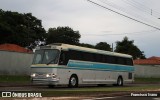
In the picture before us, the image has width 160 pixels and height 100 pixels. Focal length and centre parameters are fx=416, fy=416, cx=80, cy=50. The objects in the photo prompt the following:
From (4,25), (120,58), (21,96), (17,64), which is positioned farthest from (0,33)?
(21,96)

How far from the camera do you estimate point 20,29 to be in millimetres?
95188

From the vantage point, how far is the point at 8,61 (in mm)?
42781

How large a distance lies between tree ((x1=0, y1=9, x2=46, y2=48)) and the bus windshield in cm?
6067

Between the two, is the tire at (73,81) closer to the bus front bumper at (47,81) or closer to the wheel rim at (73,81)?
the wheel rim at (73,81)

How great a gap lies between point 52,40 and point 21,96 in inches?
3520

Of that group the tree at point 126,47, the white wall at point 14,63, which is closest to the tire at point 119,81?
the white wall at point 14,63

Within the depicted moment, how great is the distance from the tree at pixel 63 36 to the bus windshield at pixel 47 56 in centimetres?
7720

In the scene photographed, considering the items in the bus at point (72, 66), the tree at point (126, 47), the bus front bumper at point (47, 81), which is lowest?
the bus front bumper at point (47, 81)

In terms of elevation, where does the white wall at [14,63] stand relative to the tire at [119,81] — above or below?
above

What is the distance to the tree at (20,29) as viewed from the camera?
91.9 meters

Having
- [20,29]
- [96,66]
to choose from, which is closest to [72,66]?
[96,66]

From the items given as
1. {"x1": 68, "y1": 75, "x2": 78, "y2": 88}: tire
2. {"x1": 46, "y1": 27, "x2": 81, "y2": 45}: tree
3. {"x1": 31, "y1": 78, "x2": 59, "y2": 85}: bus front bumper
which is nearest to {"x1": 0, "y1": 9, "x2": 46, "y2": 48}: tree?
{"x1": 46, "y1": 27, "x2": 81, "y2": 45}: tree

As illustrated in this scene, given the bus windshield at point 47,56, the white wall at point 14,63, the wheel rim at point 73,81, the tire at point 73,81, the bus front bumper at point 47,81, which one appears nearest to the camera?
the bus front bumper at point 47,81

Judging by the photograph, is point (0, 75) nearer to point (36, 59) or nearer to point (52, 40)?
point (36, 59)
